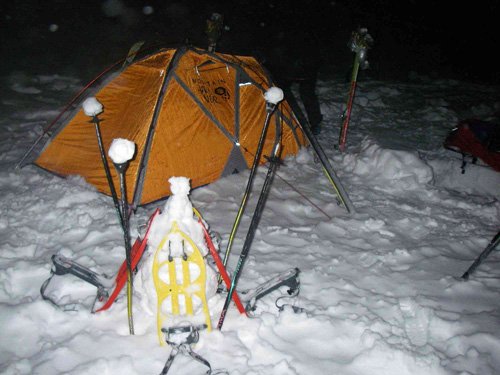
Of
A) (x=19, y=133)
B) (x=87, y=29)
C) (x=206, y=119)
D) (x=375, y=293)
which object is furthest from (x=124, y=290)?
(x=87, y=29)

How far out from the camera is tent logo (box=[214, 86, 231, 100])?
5.42m

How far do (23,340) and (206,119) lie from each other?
354 cm

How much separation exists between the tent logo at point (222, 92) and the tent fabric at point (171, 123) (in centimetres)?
2

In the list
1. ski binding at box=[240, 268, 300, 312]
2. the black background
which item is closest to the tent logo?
ski binding at box=[240, 268, 300, 312]

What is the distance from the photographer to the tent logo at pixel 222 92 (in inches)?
213

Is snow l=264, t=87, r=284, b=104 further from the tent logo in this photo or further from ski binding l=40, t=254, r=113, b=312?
the tent logo

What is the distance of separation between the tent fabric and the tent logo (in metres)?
0.02

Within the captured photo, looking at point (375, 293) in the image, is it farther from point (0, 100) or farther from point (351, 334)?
point (0, 100)

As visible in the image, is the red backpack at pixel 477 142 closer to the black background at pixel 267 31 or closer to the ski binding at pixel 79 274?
the ski binding at pixel 79 274

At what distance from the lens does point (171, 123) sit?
4941 mm

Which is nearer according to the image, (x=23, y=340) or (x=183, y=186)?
(x=183, y=186)

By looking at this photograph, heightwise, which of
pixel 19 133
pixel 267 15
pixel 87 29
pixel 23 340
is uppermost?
pixel 267 15

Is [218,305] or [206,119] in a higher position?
[206,119]

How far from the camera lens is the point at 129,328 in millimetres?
2887
